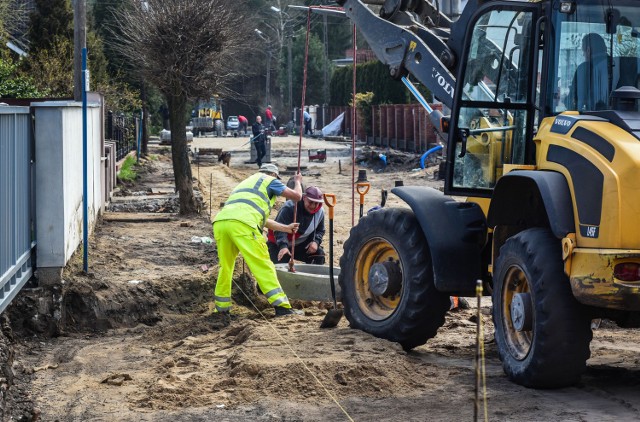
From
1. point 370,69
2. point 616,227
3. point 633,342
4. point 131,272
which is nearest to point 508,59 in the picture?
point 616,227

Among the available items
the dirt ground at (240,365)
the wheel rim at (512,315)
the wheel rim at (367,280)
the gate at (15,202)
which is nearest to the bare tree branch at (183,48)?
the dirt ground at (240,365)

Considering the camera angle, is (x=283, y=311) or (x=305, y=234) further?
(x=305, y=234)

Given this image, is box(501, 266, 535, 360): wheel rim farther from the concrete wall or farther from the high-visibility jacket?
the concrete wall

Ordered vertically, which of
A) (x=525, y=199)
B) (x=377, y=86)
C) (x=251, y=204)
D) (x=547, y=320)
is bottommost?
(x=547, y=320)

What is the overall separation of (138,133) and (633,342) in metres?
26.0

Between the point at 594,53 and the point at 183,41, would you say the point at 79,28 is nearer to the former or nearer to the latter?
the point at 183,41

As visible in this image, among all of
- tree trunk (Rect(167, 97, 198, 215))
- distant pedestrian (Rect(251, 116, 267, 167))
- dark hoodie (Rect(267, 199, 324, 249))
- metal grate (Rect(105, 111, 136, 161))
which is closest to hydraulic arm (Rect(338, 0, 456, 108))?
dark hoodie (Rect(267, 199, 324, 249))

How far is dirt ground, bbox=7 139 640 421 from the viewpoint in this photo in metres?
6.87

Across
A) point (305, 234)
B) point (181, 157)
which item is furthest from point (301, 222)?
point (181, 157)

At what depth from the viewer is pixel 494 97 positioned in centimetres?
825

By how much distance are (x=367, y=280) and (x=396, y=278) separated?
487 mm

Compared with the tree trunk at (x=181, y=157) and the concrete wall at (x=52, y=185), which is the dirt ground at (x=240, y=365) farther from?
the tree trunk at (x=181, y=157)

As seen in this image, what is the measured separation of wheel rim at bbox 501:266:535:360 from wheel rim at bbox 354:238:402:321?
4.77 feet

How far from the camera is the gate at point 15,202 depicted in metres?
8.40
